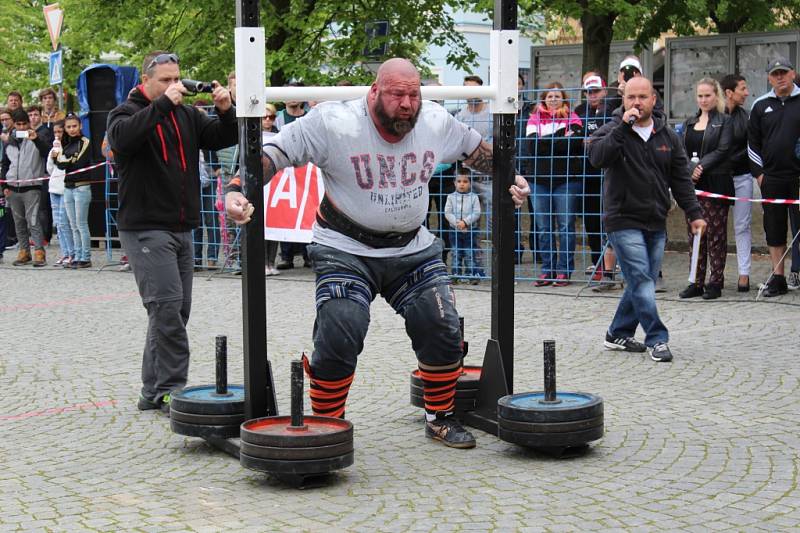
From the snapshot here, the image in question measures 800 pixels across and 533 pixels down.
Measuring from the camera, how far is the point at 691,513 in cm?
510

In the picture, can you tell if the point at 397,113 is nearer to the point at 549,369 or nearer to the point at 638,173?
the point at 549,369

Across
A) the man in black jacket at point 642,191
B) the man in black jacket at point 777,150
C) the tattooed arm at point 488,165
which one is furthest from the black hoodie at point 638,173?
the man in black jacket at point 777,150

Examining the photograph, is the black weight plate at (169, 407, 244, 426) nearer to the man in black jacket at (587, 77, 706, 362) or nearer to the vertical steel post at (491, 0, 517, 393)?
the vertical steel post at (491, 0, 517, 393)

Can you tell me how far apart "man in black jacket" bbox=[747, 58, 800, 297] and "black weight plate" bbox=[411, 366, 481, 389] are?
5747mm

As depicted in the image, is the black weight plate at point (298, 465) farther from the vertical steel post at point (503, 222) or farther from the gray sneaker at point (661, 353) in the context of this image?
the gray sneaker at point (661, 353)

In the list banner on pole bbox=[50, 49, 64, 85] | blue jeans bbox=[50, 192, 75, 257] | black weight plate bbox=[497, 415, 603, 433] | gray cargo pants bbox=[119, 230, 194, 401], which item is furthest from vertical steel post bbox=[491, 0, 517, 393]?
banner on pole bbox=[50, 49, 64, 85]

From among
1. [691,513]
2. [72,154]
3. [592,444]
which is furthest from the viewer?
[72,154]

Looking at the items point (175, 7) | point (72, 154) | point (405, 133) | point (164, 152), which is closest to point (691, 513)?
point (405, 133)

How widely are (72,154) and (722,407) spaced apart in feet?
36.0

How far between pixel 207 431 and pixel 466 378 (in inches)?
57.3

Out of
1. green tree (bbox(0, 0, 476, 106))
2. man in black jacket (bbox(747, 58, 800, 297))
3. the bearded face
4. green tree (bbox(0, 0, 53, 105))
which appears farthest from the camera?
green tree (bbox(0, 0, 53, 105))

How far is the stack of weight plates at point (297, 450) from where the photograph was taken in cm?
543

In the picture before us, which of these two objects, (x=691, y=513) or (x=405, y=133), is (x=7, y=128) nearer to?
(x=405, y=133)

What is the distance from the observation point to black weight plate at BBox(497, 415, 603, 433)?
233 inches
